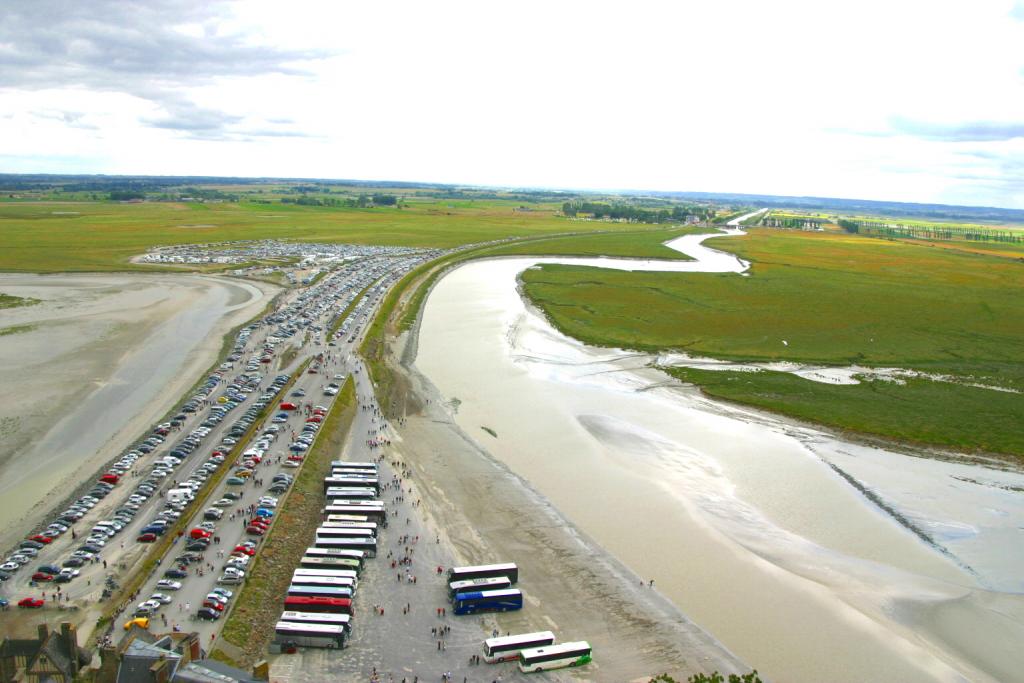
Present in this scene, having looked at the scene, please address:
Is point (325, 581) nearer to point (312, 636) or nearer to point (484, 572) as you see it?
point (312, 636)

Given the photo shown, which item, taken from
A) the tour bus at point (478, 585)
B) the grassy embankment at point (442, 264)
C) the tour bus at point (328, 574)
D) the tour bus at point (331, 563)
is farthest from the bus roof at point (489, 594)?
Answer: the grassy embankment at point (442, 264)

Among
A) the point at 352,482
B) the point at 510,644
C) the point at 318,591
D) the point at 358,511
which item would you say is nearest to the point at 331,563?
the point at 318,591

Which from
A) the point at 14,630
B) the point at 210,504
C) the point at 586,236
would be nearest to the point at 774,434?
the point at 210,504

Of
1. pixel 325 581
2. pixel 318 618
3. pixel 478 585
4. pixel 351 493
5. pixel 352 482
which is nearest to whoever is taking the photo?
pixel 318 618

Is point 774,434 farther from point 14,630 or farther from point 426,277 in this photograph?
point 426,277

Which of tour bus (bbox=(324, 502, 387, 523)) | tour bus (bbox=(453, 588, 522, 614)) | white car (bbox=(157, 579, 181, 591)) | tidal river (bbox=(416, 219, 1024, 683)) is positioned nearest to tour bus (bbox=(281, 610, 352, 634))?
tour bus (bbox=(453, 588, 522, 614))

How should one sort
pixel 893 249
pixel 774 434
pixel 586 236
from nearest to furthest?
pixel 774 434 < pixel 893 249 < pixel 586 236
